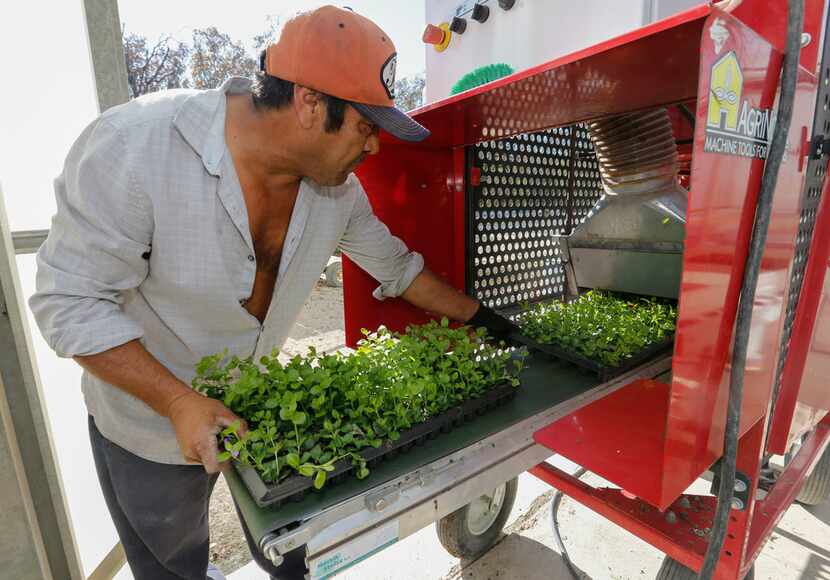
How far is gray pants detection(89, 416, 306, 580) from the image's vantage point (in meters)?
1.48

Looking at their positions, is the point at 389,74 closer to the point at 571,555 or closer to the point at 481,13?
the point at 481,13

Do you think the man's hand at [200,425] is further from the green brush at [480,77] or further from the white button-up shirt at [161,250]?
the green brush at [480,77]

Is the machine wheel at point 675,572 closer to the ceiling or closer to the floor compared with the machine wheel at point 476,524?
closer to the ceiling

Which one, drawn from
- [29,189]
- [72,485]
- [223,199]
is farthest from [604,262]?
[72,485]

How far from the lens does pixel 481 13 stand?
2.07m

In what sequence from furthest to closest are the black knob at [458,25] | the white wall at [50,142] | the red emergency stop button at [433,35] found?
the red emergency stop button at [433,35], the black knob at [458,25], the white wall at [50,142]

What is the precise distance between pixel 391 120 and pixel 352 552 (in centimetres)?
105

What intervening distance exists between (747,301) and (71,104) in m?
2.58

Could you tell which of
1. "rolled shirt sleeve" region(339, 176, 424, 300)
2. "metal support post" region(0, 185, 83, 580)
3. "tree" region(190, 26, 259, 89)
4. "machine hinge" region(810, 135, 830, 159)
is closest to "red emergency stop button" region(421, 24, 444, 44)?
"rolled shirt sleeve" region(339, 176, 424, 300)

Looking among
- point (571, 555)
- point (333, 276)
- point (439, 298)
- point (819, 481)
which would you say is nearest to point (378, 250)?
point (439, 298)

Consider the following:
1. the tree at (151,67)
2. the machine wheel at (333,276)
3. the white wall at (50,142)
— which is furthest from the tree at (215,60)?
the white wall at (50,142)

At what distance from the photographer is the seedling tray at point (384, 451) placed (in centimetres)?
90

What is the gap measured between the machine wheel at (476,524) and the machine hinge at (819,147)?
A: 1.66m

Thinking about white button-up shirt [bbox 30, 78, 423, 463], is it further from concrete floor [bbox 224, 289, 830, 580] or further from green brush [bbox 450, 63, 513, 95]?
concrete floor [bbox 224, 289, 830, 580]
